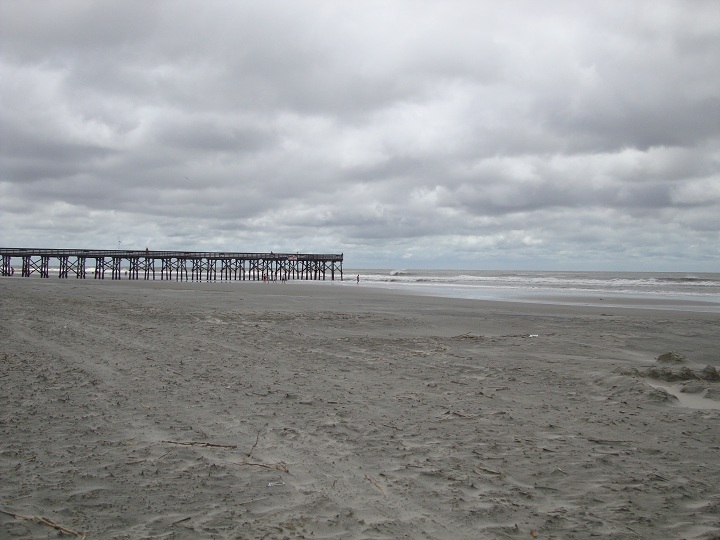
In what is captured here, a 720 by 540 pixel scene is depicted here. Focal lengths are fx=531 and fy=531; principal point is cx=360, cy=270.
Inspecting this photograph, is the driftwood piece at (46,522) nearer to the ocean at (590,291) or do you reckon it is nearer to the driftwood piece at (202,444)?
the driftwood piece at (202,444)

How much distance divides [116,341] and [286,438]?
7.16 m

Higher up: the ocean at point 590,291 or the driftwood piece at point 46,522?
the ocean at point 590,291

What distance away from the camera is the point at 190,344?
35.5 feet

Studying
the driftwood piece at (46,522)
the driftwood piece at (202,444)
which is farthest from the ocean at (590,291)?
the driftwood piece at (46,522)

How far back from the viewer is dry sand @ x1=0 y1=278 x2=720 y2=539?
11.9 ft

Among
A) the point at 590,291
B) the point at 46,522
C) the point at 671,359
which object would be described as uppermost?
the point at 590,291

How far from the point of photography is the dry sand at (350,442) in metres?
3.62

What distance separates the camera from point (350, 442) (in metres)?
5.10

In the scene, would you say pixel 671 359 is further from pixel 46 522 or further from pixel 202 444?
pixel 46 522

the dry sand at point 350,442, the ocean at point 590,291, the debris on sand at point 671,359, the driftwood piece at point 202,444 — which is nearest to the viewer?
the dry sand at point 350,442

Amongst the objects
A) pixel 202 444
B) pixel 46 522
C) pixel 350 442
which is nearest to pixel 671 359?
pixel 350 442

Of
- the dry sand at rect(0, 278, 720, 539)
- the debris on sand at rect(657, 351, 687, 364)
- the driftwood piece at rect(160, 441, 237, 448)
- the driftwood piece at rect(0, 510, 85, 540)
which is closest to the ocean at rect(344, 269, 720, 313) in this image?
the debris on sand at rect(657, 351, 687, 364)

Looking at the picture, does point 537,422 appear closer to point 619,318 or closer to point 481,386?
point 481,386

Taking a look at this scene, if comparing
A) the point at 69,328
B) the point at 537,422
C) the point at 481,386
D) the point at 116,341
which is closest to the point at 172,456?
the point at 537,422
